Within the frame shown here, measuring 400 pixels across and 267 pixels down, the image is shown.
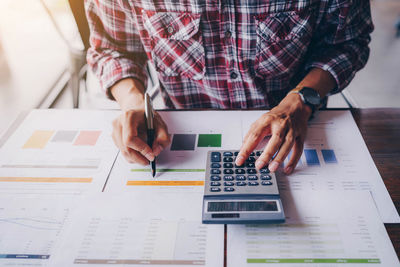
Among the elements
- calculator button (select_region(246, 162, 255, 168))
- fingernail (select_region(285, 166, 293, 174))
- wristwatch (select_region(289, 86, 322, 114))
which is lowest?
fingernail (select_region(285, 166, 293, 174))

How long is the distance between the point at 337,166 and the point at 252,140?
0.53 feet

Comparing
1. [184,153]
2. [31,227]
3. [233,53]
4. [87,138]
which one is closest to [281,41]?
[233,53]

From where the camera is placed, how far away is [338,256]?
0.39 meters

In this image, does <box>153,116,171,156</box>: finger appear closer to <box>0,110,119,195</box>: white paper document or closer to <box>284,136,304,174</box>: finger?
<box>0,110,119,195</box>: white paper document

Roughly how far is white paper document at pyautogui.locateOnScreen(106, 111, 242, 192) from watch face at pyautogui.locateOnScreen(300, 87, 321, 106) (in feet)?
→ 0.50

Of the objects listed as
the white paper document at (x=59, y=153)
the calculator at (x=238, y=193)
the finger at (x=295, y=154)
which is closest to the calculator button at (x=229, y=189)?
the calculator at (x=238, y=193)

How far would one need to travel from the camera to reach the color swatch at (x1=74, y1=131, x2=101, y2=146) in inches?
23.7

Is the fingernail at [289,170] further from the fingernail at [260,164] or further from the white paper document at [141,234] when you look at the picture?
the white paper document at [141,234]

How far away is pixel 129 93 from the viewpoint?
0.70 meters

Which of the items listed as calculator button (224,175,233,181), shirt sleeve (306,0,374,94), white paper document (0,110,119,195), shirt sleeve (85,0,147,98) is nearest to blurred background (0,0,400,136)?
shirt sleeve (85,0,147,98)

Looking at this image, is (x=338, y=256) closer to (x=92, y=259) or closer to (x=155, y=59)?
(x=92, y=259)

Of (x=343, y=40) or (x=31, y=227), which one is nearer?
(x=31, y=227)

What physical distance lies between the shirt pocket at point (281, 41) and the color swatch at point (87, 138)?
1.37ft

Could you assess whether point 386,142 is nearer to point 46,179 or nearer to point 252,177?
point 252,177
